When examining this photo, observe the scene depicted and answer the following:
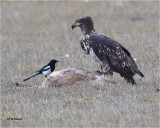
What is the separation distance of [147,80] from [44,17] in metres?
10.4

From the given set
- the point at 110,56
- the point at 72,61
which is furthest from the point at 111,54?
the point at 72,61

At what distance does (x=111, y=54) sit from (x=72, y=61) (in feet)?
7.22

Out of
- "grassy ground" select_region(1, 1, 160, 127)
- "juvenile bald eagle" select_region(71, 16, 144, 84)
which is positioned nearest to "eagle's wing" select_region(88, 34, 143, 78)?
"juvenile bald eagle" select_region(71, 16, 144, 84)

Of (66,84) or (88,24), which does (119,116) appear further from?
(88,24)

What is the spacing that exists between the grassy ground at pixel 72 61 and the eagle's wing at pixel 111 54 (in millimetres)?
375

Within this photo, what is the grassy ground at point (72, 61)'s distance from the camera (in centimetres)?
653

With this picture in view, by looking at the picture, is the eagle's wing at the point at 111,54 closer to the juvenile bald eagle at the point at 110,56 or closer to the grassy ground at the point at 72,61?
the juvenile bald eagle at the point at 110,56

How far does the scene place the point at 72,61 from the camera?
11039mm

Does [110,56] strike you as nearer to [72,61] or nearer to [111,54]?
[111,54]

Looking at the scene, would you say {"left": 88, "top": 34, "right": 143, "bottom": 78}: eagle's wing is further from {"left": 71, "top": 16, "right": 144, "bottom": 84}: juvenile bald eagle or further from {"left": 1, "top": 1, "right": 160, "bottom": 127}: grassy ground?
{"left": 1, "top": 1, "right": 160, "bottom": 127}: grassy ground

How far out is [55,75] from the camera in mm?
8586

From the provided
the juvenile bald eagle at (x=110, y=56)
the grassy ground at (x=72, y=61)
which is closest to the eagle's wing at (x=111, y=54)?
the juvenile bald eagle at (x=110, y=56)

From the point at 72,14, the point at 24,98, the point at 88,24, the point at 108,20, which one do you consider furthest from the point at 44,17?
the point at 24,98

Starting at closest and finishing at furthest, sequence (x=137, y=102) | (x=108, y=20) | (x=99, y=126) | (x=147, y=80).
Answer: (x=99, y=126) → (x=137, y=102) → (x=147, y=80) → (x=108, y=20)
